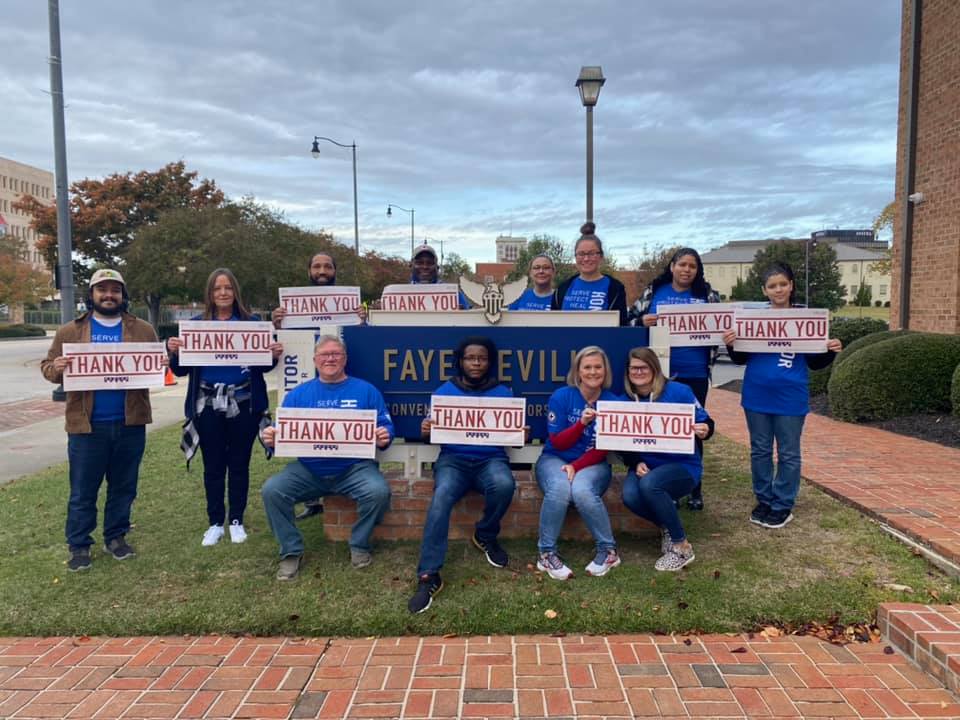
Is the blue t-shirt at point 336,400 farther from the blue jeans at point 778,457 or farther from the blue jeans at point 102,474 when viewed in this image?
the blue jeans at point 778,457

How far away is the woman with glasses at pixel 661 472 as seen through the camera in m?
3.94

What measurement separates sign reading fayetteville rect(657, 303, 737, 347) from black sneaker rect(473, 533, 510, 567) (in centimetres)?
184

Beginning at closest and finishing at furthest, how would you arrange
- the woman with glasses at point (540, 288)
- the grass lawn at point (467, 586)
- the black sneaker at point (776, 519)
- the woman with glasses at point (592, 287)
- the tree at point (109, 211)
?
the grass lawn at point (467, 586) → the black sneaker at point (776, 519) → the woman with glasses at point (592, 287) → the woman with glasses at point (540, 288) → the tree at point (109, 211)

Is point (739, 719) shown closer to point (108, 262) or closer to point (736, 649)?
point (736, 649)

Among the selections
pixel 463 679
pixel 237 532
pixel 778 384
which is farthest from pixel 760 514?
pixel 237 532

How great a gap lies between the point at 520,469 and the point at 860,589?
88.7 inches

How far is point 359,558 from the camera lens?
4.04 meters

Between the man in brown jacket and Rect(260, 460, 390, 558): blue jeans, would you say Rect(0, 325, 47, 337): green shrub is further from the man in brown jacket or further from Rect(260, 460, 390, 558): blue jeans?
Rect(260, 460, 390, 558): blue jeans

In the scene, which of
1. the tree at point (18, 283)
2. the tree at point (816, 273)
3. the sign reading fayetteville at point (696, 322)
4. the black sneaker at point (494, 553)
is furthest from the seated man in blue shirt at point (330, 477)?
the tree at point (816, 273)

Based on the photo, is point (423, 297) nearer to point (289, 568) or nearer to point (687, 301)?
point (687, 301)

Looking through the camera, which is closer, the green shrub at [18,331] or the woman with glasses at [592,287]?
the woman with glasses at [592,287]

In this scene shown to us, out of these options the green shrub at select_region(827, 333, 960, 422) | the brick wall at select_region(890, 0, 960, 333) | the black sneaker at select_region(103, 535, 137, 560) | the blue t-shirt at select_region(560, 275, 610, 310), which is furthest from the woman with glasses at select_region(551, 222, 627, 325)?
the brick wall at select_region(890, 0, 960, 333)

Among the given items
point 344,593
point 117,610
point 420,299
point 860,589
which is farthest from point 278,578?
point 860,589

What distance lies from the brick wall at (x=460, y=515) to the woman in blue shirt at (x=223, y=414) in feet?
2.11
